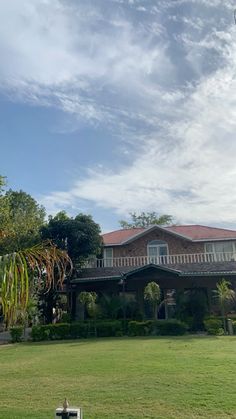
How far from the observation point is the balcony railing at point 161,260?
25634mm

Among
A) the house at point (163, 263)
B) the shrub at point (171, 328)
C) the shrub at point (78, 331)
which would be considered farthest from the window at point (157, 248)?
the shrub at point (78, 331)

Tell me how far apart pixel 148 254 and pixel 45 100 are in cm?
1786

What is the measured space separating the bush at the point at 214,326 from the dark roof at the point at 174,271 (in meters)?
4.00

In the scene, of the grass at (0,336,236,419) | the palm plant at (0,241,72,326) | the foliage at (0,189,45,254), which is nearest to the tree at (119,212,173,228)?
the foliage at (0,189,45,254)

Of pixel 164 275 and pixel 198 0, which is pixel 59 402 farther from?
pixel 164 275

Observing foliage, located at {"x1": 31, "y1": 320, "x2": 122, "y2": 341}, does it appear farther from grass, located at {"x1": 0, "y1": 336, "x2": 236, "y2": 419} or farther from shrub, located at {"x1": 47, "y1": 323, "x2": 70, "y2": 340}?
grass, located at {"x1": 0, "y1": 336, "x2": 236, "y2": 419}

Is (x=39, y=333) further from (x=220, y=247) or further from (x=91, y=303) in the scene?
(x=220, y=247)

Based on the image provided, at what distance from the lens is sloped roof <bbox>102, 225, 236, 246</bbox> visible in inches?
1093


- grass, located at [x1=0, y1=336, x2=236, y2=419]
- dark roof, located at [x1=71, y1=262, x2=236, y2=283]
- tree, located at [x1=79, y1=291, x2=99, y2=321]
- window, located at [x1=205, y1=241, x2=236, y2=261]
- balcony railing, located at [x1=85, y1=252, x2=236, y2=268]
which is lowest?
grass, located at [x1=0, y1=336, x2=236, y2=419]

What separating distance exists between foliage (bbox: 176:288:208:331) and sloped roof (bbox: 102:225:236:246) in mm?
6035

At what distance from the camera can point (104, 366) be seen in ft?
32.8

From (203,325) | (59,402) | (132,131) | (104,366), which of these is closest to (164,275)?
(203,325)

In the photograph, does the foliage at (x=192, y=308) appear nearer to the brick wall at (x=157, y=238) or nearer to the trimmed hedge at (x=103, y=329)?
the trimmed hedge at (x=103, y=329)

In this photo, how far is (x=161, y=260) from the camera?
26.4m
